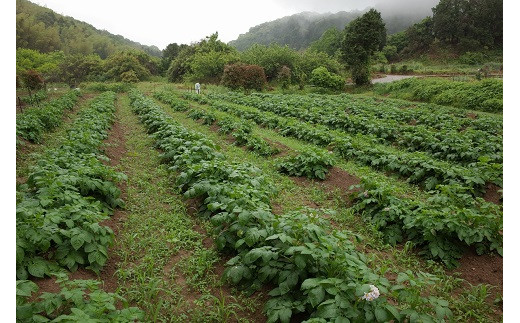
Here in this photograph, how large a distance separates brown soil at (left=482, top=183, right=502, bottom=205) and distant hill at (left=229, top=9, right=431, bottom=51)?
296 feet

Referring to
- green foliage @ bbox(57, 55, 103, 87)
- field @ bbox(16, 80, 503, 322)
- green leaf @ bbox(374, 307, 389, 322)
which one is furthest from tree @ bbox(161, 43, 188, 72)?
green leaf @ bbox(374, 307, 389, 322)

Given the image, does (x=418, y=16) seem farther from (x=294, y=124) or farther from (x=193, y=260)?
(x=193, y=260)

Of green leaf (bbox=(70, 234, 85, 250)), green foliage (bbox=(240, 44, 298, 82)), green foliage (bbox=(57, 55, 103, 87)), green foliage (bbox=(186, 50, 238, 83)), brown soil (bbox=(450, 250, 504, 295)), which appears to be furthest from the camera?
green foliage (bbox=(57, 55, 103, 87))

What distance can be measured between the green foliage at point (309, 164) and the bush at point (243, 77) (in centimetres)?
2386

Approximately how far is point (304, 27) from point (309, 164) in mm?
115350

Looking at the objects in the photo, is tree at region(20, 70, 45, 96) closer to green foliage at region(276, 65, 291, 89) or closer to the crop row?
the crop row

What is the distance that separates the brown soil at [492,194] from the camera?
20.3 feet

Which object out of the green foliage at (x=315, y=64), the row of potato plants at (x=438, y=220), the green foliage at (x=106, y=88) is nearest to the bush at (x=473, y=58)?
the green foliage at (x=315, y=64)

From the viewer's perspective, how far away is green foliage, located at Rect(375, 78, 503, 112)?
1800cm

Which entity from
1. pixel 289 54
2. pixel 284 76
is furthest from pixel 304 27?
pixel 284 76

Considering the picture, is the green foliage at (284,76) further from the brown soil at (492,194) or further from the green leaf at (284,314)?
the green leaf at (284,314)

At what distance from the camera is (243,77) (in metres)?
30.5

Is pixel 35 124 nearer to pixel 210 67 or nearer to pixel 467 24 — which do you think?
pixel 210 67

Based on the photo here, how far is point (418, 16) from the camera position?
81.1 m
